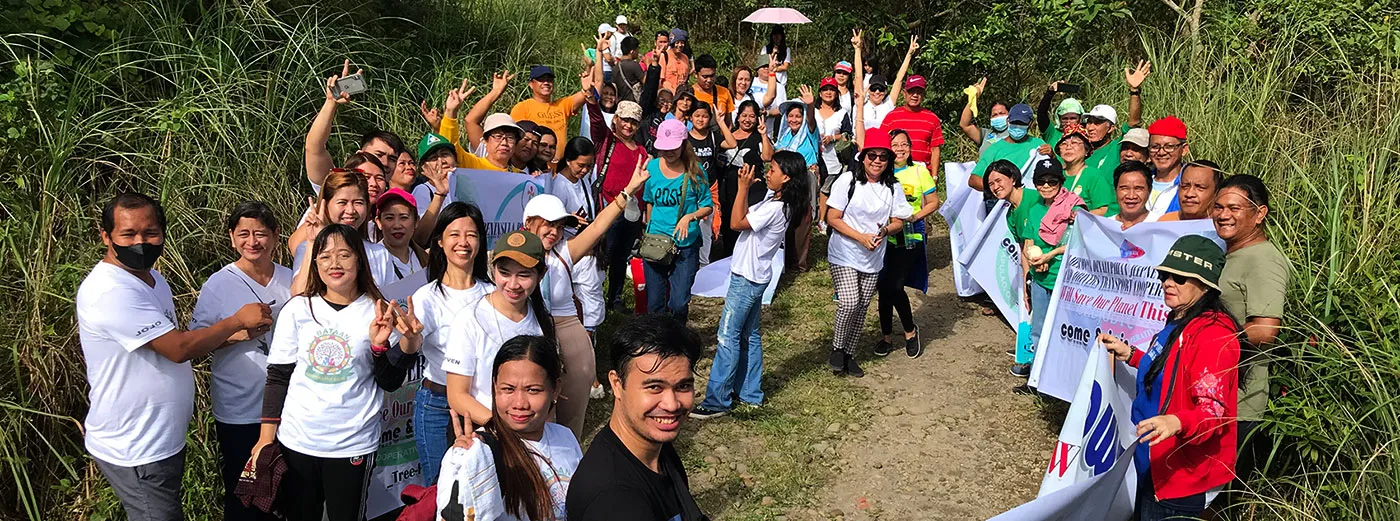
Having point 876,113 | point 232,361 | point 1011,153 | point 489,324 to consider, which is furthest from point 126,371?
point 876,113

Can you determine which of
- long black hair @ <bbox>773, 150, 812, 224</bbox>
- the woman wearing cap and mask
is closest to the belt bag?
long black hair @ <bbox>773, 150, 812, 224</bbox>

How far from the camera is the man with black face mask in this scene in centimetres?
398

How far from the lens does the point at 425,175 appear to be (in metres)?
6.11

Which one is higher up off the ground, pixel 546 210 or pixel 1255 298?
pixel 546 210

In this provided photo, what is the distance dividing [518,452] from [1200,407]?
9.24ft

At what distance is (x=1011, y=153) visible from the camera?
8898mm

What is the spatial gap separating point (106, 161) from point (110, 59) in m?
1.17

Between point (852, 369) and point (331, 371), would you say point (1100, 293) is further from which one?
point (331, 371)

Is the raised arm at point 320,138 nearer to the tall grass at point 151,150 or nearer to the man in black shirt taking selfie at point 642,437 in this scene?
the tall grass at point 151,150

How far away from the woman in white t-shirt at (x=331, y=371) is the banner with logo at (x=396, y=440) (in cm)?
62

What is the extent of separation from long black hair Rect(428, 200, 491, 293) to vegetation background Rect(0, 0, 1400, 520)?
172 cm

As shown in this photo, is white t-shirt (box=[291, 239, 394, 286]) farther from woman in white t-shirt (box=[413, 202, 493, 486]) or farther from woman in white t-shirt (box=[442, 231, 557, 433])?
woman in white t-shirt (box=[442, 231, 557, 433])

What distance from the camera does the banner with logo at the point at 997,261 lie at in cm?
860

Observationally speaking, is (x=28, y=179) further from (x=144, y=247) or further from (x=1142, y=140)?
(x=1142, y=140)
